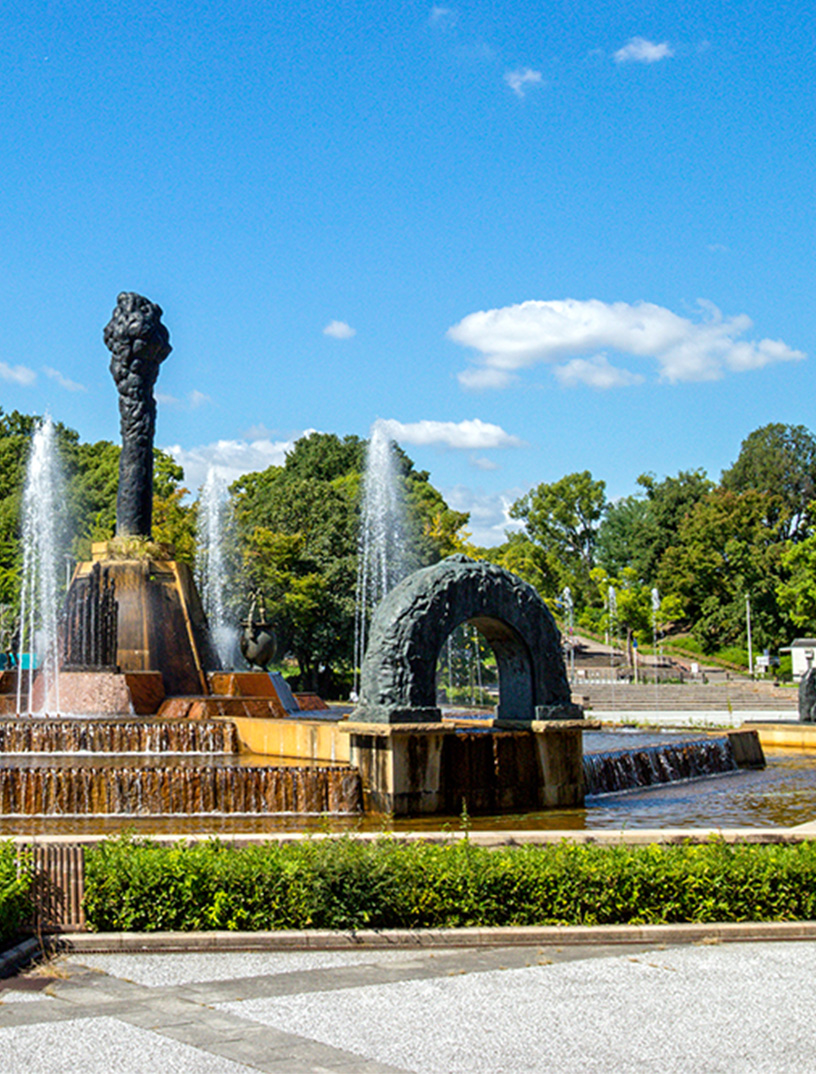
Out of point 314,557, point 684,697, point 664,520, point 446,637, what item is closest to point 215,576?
point 314,557

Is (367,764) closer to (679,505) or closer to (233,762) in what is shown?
(233,762)

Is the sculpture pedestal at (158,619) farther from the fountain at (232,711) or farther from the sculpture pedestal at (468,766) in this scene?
the sculpture pedestal at (468,766)

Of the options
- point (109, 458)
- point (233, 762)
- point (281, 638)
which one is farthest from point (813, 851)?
point (109, 458)

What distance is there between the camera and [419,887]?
8711mm

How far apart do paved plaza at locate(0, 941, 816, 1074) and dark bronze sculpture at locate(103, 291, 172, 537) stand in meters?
20.6

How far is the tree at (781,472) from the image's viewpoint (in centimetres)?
9488

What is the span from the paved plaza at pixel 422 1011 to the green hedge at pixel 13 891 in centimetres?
39

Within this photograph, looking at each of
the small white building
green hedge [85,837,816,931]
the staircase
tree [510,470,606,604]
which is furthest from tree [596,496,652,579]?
green hedge [85,837,816,931]

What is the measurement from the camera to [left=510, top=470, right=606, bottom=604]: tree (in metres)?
114

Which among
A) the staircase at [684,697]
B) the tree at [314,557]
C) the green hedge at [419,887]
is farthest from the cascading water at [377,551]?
the green hedge at [419,887]

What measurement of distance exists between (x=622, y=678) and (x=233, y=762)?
183ft

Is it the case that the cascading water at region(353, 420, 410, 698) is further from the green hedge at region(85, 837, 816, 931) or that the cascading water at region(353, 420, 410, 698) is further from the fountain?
the green hedge at region(85, 837, 816, 931)

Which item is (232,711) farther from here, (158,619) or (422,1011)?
(422,1011)

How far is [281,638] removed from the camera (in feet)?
180
